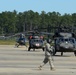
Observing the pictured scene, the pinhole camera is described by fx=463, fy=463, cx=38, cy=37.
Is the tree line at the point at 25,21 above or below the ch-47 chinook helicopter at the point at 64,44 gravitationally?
above

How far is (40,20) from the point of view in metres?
189

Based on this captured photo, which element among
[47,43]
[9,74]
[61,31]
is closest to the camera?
[9,74]

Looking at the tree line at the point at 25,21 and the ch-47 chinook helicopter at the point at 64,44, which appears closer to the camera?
the ch-47 chinook helicopter at the point at 64,44

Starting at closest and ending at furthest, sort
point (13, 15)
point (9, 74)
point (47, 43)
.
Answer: point (9, 74), point (47, 43), point (13, 15)

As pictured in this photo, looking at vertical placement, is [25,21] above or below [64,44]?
above

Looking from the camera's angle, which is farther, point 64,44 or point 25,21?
point 25,21

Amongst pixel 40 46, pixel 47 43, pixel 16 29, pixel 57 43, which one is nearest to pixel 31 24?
pixel 16 29

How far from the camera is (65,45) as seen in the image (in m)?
40.7

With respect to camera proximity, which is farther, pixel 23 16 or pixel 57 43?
pixel 23 16

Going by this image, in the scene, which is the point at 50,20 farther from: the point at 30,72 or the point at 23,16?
the point at 30,72

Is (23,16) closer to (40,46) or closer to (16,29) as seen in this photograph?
(16,29)

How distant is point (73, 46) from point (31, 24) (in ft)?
466

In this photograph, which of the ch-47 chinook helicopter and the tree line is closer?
the ch-47 chinook helicopter

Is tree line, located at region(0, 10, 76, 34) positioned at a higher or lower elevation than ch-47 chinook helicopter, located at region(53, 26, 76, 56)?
higher
